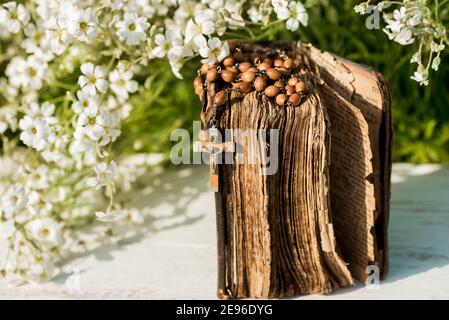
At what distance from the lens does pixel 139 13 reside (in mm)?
1269

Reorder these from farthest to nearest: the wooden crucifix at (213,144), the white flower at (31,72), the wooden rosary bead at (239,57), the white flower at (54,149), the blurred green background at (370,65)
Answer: the blurred green background at (370,65) → the white flower at (31,72) → the white flower at (54,149) → the wooden rosary bead at (239,57) → the wooden crucifix at (213,144)

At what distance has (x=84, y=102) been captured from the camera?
1211 millimetres

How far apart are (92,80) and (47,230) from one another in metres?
0.30

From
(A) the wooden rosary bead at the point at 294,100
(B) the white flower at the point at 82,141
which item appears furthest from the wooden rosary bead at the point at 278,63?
(B) the white flower at the point at 82,141

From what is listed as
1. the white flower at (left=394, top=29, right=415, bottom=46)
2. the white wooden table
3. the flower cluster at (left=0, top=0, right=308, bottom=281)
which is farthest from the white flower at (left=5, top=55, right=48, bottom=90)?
the white flower at (left=394, top=29, right=415, bottom=46)

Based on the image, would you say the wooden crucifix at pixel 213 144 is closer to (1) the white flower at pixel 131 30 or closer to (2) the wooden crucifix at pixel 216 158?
(2) the wooden crucifix at pixel 216 158

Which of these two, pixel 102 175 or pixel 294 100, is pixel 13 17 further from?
pixel 294 100

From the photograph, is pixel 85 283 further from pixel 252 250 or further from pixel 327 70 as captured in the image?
pixel 327 70

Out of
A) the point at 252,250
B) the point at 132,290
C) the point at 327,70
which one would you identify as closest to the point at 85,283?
the point at 132,290

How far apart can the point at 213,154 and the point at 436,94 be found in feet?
2.66

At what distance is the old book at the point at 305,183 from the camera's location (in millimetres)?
1074

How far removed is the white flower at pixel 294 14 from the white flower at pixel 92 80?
0.30 metres

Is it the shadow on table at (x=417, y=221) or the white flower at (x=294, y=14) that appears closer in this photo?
the white flower at (x=294, y=14)

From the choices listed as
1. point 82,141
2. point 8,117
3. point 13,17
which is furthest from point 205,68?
point 8,117
